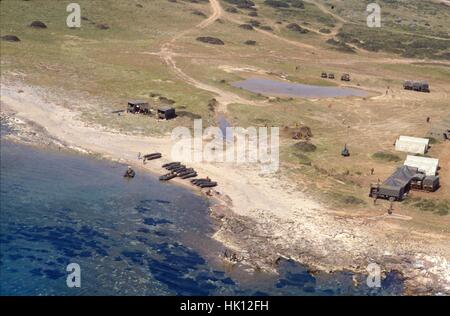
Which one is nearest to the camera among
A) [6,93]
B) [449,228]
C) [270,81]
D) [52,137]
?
[449,228]

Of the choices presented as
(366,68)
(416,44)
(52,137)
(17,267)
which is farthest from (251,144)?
(416,44)

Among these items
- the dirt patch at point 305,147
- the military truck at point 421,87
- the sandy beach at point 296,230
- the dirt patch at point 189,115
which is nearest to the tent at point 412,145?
the dirt patch at point 305,147

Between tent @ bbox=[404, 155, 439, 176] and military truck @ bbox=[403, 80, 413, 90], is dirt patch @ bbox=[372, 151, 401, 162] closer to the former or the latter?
tent @ bbox=[404, 155, 439, 176]

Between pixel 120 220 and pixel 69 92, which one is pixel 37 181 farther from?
pixel 69 92

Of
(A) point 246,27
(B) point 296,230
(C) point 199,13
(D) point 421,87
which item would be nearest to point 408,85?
(D) point 421,87

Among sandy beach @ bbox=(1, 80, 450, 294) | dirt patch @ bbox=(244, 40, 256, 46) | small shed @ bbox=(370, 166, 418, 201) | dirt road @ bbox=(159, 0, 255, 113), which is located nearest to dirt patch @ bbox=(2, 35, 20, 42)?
dirt road @ bbox=(159, 0, 255, 113)

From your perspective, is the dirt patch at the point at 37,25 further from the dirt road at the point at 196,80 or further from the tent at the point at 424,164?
the tent at the point at 424,164
